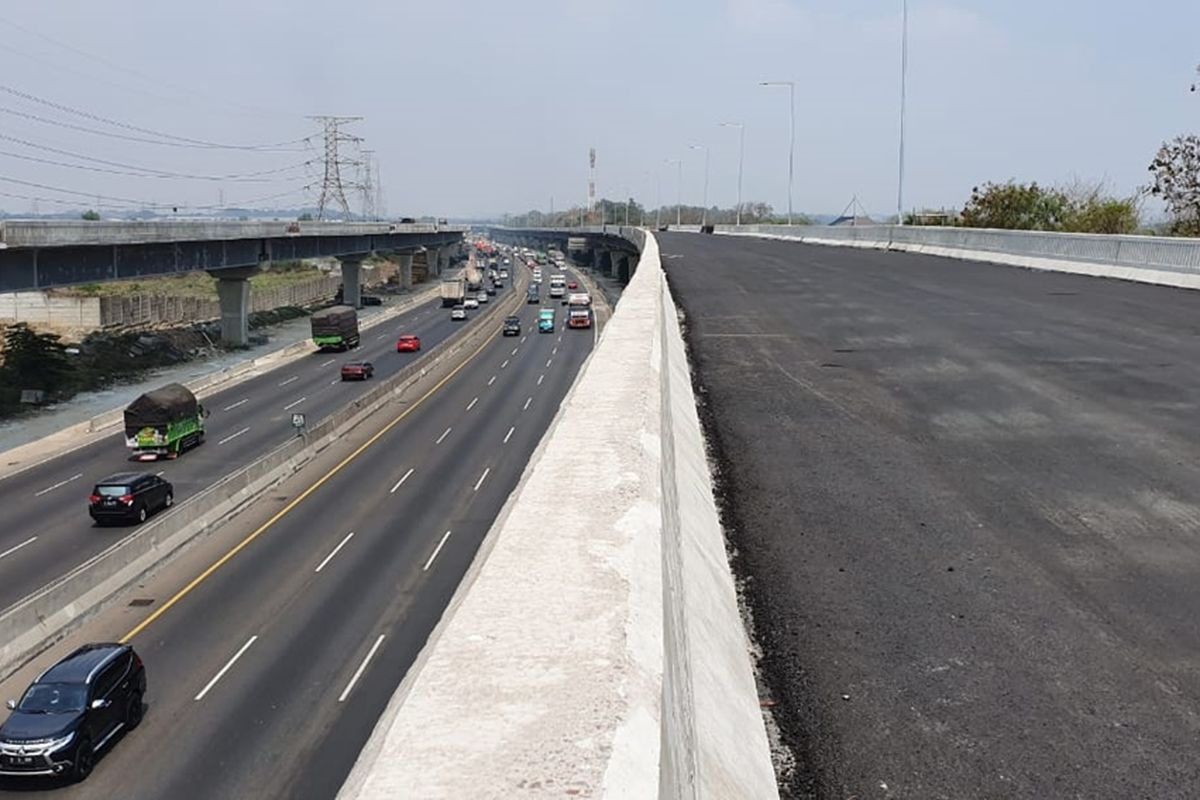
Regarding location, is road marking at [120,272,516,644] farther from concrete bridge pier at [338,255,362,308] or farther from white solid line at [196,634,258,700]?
concrete bridge pier at [338,255,362,308]

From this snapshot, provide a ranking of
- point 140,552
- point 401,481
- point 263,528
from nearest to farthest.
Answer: point 140,552, point 263,528, point 401,481

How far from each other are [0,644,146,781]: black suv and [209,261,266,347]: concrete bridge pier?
204 ft

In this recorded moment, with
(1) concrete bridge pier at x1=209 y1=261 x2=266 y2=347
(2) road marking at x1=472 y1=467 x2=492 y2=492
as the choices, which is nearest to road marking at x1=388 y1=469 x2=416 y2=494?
(2) road marking at x1=472 y1=467 x2=492 y2=492

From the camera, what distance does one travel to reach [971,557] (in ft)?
21.1

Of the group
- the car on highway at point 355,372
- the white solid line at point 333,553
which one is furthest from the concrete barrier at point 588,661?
the car on highway at point 355,372

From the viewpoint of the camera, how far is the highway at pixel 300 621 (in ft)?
58.2

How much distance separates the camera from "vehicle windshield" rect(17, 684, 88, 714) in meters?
17.4

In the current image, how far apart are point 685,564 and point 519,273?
19230 centimetres

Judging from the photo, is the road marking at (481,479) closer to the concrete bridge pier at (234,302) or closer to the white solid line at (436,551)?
the white solid line at (436,551)

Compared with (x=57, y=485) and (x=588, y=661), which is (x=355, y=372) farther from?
(x=588, y=661)

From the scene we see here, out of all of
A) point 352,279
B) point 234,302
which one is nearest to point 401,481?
point 234,302

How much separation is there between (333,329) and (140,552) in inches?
1970

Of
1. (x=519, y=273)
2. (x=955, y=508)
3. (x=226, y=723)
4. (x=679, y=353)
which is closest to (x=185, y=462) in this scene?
(x=226, y=723)

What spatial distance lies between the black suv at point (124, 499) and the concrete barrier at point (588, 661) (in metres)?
28.6
